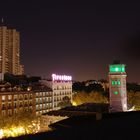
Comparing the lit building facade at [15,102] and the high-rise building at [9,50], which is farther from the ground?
the high-rise building at [9,50]

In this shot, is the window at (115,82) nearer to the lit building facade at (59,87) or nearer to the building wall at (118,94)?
the building wall at (118,94)

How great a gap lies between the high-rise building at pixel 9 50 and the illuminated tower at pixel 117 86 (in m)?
60.2

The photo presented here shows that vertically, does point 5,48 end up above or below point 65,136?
above

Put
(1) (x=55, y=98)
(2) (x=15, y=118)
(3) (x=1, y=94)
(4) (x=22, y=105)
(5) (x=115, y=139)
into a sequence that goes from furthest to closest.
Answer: (1) (x=55, y=98) → (4) (x=22, y=105) → (3) (x=1, y=94) → (2) (x=15, y=118) → (5) (x=115, y=139)

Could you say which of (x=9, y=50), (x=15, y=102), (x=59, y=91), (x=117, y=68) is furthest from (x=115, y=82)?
(x=9, y=50)

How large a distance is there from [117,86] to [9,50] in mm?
66172

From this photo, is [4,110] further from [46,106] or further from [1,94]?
[46,106]

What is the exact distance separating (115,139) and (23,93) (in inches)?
1780

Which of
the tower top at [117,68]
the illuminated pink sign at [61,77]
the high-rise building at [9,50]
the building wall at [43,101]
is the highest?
the high-rise building at [9,50]

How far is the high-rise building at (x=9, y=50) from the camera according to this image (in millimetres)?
108562

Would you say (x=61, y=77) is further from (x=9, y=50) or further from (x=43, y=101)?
(x=9, y=50)

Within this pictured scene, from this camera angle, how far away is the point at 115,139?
7.56 meters

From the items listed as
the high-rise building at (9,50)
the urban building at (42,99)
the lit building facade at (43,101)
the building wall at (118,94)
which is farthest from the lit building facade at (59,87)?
the high-rise building at (9,50)

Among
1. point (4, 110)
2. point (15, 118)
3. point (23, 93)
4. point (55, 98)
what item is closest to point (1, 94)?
point (4, 110)
